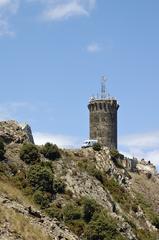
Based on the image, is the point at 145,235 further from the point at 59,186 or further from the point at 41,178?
the point at 41,178

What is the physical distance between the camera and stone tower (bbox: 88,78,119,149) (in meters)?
127

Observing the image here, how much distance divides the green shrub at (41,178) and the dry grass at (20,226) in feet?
79.2

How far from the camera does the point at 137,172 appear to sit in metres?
129

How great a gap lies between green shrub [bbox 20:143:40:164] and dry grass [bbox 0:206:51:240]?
29.2 meters

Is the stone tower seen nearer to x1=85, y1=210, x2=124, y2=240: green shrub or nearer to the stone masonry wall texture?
the stone masonry wall texture

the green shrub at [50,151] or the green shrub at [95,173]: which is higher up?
the green shrub at [50,151]

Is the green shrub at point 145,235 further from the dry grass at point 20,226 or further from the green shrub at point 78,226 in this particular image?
the dry grass at point 20,226

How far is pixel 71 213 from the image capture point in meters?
67.4

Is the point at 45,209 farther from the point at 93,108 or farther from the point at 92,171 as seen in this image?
the point at 93,108

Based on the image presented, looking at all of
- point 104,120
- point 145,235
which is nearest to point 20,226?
point 145,235

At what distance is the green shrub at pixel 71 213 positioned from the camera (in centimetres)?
6681

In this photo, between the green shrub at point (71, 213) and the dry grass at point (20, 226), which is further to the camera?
the green shrub at point (71, 213)

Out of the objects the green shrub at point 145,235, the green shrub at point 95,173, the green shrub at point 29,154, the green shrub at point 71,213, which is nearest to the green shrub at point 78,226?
the green shrub at point 71,213

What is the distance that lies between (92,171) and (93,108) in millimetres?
50686
